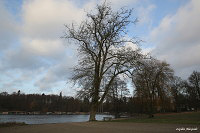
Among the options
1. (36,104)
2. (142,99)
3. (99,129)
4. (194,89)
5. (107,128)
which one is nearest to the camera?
(99,129)

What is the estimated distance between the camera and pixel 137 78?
870 inches

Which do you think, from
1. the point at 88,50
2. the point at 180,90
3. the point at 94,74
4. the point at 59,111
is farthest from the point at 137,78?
the point at 59,111

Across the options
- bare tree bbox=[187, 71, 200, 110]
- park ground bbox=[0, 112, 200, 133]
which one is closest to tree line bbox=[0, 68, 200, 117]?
bare tree bbox=[187, 71, 200, 110]

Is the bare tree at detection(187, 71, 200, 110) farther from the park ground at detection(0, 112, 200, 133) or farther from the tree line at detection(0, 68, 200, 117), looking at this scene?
the park ground at detection(0, 112, 200, 133)

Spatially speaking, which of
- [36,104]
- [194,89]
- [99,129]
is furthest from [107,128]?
[36,104]

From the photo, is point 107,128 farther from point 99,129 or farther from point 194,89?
point 194,89

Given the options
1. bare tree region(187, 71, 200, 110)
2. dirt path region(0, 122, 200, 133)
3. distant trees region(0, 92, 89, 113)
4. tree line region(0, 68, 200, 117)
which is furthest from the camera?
distant trees region(0, 92, 89, 113)

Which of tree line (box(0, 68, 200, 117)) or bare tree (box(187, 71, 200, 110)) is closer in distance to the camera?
tree line (box(0, 68, 200, 117))

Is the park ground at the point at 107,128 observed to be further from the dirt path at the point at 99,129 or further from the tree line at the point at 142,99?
the tree line at the point at 142,99

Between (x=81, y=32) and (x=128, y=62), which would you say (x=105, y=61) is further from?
(x=81, y=32)

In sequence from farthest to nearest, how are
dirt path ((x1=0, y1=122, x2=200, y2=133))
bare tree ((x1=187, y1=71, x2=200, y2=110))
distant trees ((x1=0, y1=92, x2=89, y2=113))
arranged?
distant trees ((x1=0, y1=92, x2=89, y2=113))
bare tree ((x1=187, y1=71, x2=200, y2=110))
dirt path ((x1=0, y1=122, x2=200, y2=133))

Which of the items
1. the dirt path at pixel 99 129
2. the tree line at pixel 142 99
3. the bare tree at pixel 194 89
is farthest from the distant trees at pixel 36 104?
the dirt path at pixel 99 129

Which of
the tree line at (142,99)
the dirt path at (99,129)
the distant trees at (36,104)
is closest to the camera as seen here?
the dirt path at (99,129)

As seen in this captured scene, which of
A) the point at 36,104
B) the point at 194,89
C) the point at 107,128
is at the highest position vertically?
the point at 194,89
